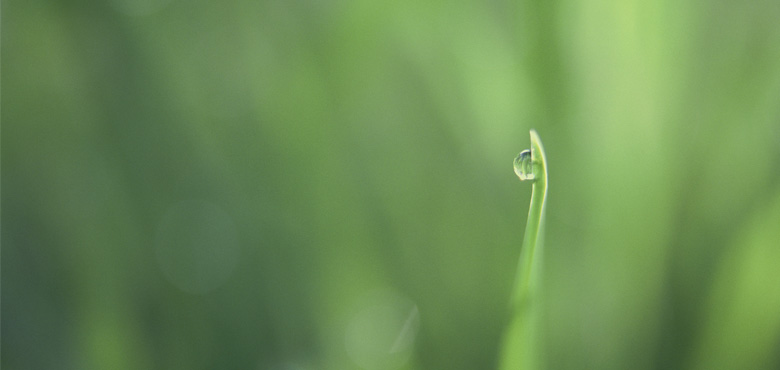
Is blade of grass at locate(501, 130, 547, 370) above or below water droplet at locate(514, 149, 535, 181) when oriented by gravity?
below

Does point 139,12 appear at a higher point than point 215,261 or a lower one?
higher

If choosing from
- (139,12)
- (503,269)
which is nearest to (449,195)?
(503,269)

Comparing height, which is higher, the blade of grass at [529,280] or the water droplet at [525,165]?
the water droplet at [525,165]

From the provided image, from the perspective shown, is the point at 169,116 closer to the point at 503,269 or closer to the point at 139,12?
the point at 139,12

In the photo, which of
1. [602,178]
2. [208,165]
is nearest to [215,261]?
[208,165]
